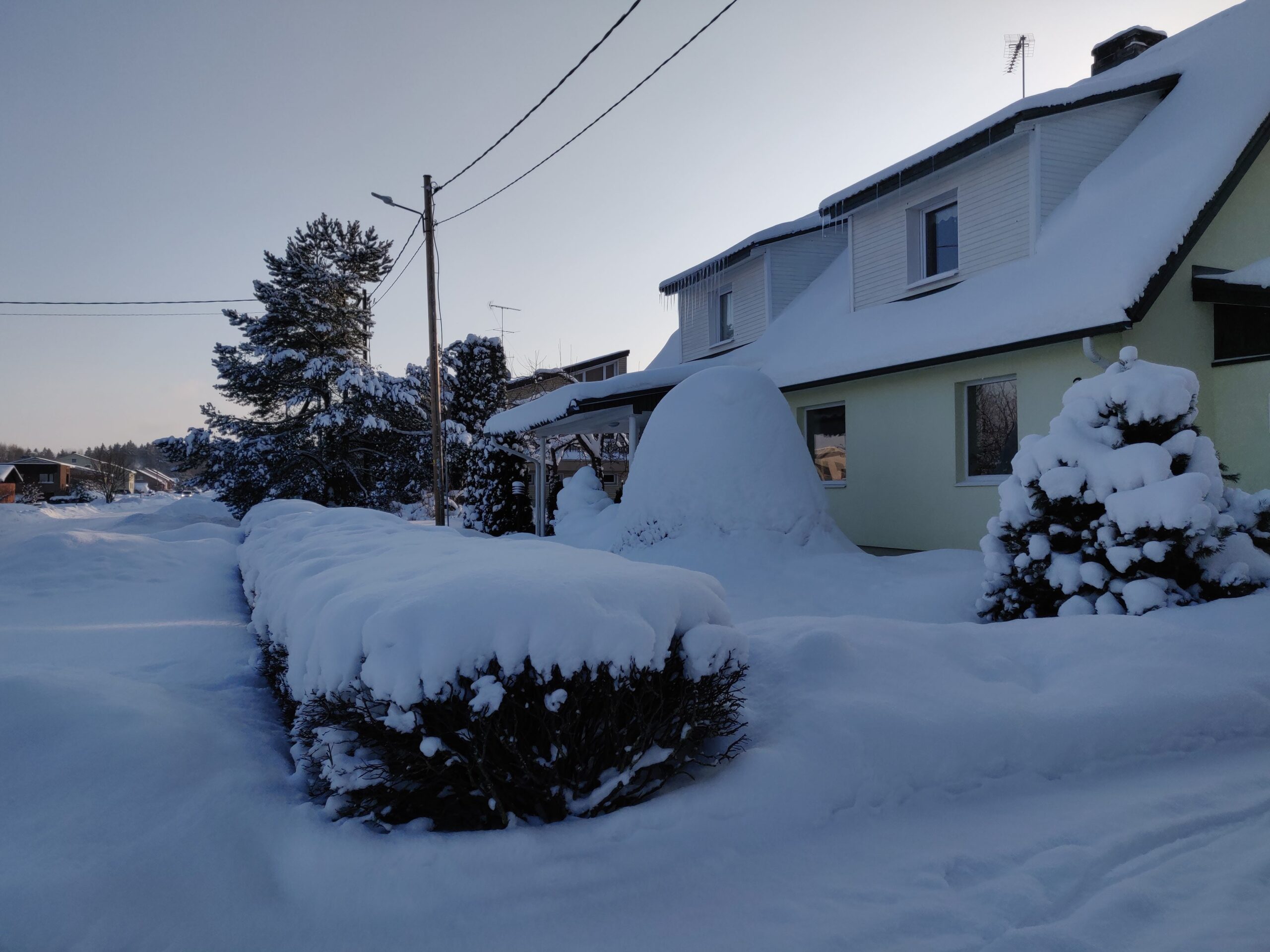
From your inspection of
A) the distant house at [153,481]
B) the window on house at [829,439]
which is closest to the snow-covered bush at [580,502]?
the window on house at [829,439]

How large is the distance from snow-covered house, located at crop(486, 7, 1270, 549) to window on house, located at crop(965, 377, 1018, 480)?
0.09ft

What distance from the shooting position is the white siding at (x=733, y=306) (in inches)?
593

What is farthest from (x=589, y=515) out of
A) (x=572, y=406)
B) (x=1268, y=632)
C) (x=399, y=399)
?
(x=399, y=399)

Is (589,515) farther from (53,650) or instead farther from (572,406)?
(53,650)

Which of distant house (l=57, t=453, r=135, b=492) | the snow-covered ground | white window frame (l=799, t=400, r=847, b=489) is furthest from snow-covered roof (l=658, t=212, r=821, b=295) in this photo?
distant house (l=57, t=453, r=135, b=492)

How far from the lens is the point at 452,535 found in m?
5.77

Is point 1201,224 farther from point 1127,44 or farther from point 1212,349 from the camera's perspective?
point 1127,44

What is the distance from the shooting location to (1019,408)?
906cm

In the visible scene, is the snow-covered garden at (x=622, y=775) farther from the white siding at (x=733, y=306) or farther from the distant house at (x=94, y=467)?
the distant house at (x=94, y=467)

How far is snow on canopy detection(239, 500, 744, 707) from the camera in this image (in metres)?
2.71

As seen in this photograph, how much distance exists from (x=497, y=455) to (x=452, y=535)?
12118 millimetres

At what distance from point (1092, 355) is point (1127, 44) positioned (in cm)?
839

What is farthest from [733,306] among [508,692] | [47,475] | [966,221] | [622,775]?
[47,475]

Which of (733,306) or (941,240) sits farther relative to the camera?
(733,306)
